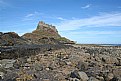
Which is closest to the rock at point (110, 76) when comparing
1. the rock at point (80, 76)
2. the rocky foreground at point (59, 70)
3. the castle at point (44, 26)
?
the rocky foreground at point (59, 70)

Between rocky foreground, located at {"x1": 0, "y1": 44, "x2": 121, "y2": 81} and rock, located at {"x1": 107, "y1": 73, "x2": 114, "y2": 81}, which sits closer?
rock, located at {"x1": 107, "y1": 73, "x2": 114, "y2": 81}

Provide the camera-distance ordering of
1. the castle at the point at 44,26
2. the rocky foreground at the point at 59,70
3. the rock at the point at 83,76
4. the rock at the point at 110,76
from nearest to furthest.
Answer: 1. the rock at the point at 83,76
2. the rock at the point at 110,76
3. the rocky foreground at the point at 59,70
4. the castle at the point at 44,26

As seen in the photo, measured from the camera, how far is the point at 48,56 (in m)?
21.8

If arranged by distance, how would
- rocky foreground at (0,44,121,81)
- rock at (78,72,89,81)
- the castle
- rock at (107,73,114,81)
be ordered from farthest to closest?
1. the castle
2. rocky foreground at (0,44,121,81)
3. rock at (107,73,114,81)
4. rock at (78,72,89,81)

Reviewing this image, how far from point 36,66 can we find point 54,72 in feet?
7.53

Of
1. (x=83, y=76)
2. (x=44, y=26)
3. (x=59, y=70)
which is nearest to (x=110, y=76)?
(x=83, y=76)

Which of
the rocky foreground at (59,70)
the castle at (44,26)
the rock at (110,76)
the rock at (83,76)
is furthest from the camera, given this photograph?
the castle at (44,26)

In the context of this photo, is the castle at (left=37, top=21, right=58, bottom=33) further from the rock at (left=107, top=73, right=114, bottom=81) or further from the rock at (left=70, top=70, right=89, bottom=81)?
the rock at (left=107, top=73, right=114, bottom=81)

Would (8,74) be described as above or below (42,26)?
below

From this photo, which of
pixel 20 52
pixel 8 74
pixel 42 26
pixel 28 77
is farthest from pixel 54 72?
pixel 42 26

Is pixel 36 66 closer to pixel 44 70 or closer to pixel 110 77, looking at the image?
pixel 44 70

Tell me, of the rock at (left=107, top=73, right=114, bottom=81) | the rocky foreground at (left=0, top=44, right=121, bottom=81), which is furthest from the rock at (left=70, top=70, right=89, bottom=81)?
the rock at (left=107, top=73, right=114, bottom=81)

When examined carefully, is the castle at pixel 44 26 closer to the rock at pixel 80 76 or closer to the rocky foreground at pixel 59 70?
the rocky foreground at pixel 59 70

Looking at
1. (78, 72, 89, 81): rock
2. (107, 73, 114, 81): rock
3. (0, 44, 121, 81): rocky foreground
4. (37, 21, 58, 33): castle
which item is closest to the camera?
(78, 72, 89, 81): rock
